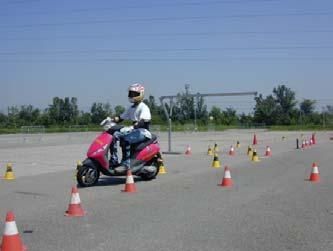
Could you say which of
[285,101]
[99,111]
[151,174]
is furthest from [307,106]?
[151,174]

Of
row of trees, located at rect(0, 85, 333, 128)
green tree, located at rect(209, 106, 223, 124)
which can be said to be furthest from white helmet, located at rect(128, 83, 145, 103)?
green tree, located at rect(209, 106, 223, 124)

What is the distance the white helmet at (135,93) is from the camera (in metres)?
12.6

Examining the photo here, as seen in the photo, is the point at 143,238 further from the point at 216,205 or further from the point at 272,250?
the point at 216,205

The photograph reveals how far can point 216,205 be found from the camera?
9.00 meters

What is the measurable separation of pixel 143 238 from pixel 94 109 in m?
102

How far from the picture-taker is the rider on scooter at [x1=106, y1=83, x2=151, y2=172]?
12.2 m

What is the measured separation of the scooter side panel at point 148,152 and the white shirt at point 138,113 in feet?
2.20

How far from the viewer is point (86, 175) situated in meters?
11.6

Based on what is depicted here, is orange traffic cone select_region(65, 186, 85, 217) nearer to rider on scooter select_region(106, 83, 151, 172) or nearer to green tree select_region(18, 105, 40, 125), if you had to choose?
rider on scooter select_region(106, 83, 151, 172)

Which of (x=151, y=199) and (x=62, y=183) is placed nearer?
(x=151, y=199)

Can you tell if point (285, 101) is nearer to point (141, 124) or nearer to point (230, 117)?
point (230, 117)

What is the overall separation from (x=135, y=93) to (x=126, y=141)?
1.11 meters

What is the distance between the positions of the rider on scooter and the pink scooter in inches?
5.1

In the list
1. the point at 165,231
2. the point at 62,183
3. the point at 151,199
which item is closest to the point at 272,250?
the point at 165,231
